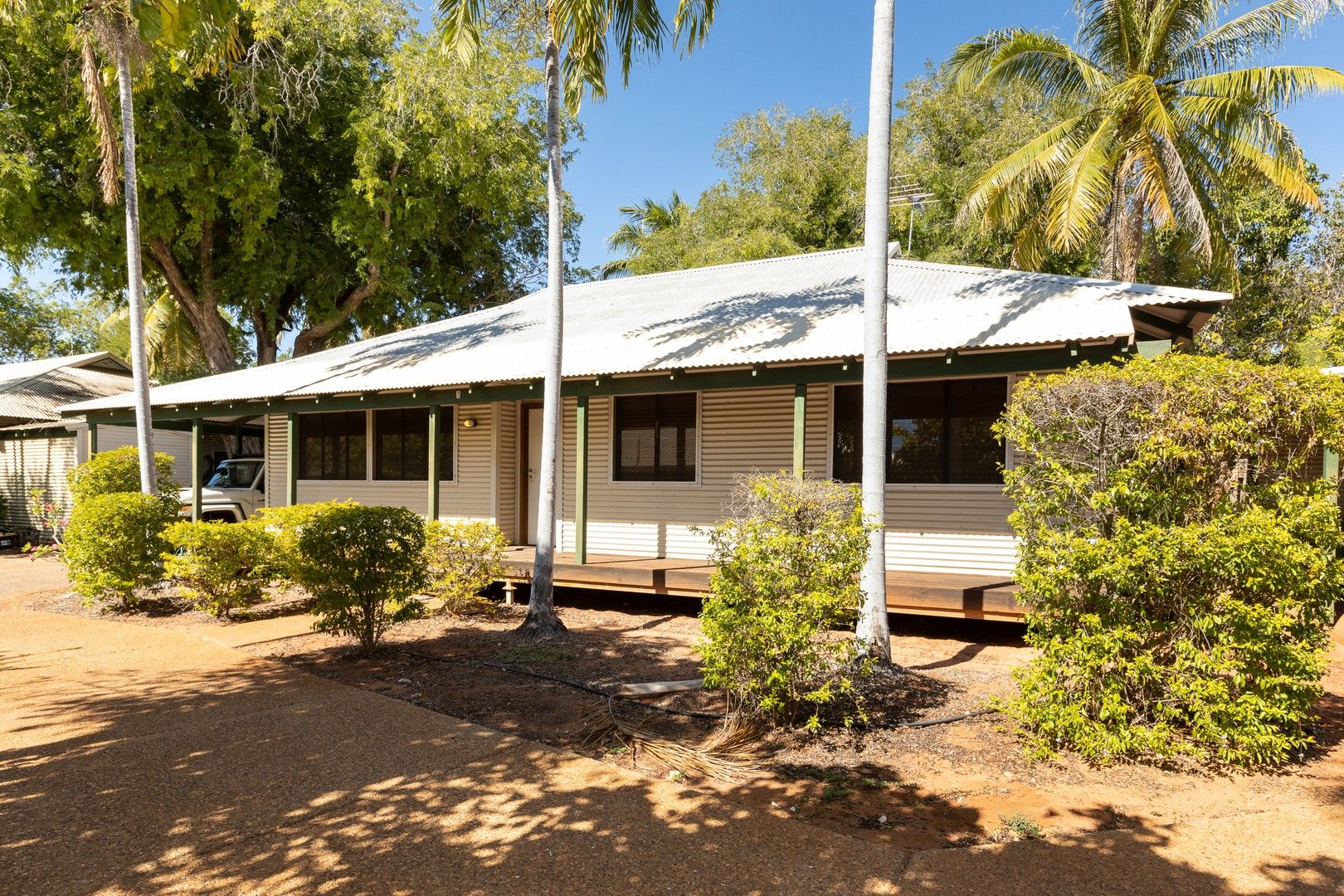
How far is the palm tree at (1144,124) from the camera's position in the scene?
1325 cm

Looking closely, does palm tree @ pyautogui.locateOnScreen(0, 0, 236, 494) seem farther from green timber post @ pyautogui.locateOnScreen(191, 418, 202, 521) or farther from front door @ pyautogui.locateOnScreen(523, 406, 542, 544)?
front door @ pyautogui.locateOnScreen(523, 406, 542, 544)

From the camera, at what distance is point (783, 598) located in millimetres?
5016

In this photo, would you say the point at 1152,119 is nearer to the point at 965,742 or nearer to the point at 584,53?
the point at 584,53

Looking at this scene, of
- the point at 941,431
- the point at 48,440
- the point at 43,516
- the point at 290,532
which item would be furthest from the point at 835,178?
the point at 43,516

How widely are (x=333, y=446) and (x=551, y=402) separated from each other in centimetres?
773

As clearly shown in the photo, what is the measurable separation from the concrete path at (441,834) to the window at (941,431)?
18.5ft

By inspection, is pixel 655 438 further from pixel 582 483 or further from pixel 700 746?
pixel 700 746

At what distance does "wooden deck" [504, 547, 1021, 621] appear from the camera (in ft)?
25.8

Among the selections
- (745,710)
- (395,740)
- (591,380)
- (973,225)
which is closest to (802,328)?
(591,380)

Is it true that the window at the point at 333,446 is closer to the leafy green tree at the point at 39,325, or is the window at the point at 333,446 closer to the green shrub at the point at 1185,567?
the green shrub at the point at 1185,567

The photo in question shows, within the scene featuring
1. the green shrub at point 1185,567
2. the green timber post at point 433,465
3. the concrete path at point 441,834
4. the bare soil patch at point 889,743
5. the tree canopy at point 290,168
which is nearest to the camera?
the concrete path at point 441,834

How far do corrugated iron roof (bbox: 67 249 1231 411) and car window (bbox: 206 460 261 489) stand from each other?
181cm

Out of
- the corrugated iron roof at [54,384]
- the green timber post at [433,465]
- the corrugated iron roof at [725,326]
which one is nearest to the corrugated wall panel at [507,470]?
the corrugated iron roof at [725,326]

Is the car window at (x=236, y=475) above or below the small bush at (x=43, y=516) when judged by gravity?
above
